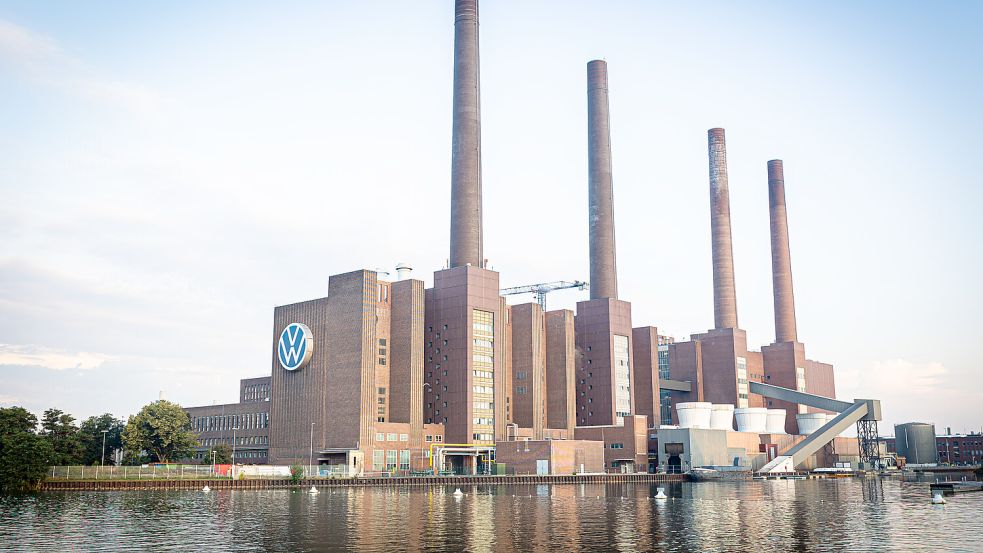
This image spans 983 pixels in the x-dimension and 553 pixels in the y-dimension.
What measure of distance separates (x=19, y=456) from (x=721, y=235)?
415ft

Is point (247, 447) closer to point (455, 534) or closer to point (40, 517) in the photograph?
point (40, 517)

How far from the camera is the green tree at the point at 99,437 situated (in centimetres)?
13482

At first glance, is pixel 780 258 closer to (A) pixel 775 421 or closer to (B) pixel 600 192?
(A) pixel 775 421

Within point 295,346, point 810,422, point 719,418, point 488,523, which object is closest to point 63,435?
point 295,346

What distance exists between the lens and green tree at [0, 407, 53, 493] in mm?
94875

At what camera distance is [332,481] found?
114562 mm

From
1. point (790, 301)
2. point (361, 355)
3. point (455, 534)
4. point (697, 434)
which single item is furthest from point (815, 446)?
point (455, 534)

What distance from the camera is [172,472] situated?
10988 cm

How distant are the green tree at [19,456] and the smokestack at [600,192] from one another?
94.6m

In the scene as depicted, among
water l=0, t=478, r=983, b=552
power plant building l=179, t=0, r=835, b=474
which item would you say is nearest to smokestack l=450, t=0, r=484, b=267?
power plant building l=179, t=0, r=835, b=474

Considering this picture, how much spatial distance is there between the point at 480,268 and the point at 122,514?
3252 inches

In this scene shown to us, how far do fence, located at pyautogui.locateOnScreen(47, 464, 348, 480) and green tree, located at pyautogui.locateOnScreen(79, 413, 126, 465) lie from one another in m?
27.0

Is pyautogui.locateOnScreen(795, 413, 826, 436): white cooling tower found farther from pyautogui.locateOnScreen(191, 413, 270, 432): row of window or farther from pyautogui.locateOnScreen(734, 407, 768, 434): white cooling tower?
Result: pyautogui.locateOnScreen(191, 413, 270, 432): row of window

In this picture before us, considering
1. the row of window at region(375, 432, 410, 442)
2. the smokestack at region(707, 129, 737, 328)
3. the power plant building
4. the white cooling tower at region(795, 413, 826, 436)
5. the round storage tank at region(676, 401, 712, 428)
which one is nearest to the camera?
the row of window at region(375, 432, 410, 442)
